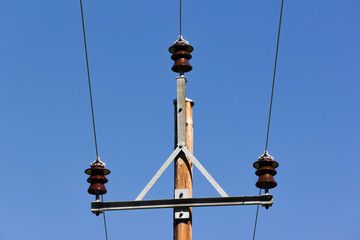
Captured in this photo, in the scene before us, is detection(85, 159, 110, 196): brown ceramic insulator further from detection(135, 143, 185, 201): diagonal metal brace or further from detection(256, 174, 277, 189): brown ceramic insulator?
detection(256, 174, 277, 189): brown ceramic insulator

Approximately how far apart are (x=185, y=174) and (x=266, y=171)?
3.42 feet

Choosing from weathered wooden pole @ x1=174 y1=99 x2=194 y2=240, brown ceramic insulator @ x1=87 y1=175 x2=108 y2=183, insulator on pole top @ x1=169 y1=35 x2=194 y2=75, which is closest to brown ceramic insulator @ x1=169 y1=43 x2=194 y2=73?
insulator on pole top @ x1=169 y1=35 x2=194 y2=75

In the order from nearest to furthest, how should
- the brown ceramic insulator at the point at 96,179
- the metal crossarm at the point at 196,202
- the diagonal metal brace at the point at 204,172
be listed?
1. the metal crossarm at the point at 196,202
2. the diagonal metal brace at the point at 204,172
3. the brown ceramic insulator at the point at 96,179

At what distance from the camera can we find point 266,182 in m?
8.97

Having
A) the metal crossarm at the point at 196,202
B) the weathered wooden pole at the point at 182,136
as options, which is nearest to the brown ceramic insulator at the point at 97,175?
the metal crossarm at the point at 196,202

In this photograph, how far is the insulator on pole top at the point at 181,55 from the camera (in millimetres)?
10000

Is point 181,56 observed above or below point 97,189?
above

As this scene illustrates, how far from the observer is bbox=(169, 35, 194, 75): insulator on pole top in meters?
10.0

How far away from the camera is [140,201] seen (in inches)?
352

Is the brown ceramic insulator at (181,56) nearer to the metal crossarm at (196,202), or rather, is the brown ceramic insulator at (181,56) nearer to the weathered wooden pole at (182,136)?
the weathered wooden pole at (182,136)

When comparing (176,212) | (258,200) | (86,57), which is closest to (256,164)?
(258,200)

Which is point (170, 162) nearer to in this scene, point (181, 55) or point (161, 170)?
point (161, 170)

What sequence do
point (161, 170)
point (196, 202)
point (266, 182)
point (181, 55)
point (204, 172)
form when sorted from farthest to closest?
1. point (181, 55)
2. point (161, 170)
3. point (204, 172)
4. point (266, 182)
5. point (196, 202)

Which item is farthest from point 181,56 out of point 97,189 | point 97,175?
point 97,189
